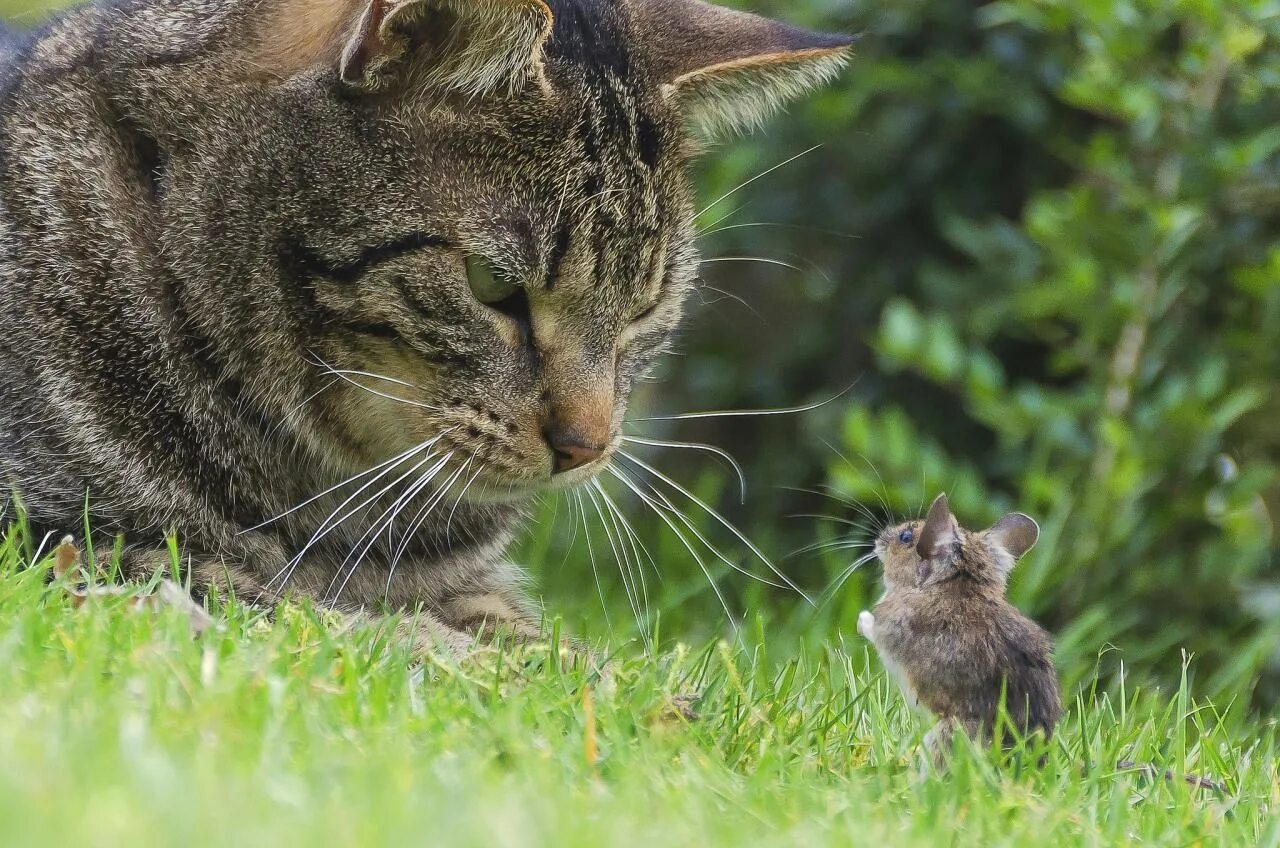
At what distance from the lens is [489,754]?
1995 millimetres

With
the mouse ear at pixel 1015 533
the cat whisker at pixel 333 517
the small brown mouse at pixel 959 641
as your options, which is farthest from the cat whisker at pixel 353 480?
the mouse ear at pixel 1015 533

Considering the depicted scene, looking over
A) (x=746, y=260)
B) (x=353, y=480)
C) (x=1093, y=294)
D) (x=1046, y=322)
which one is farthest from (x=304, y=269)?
(x=1046, y=322)

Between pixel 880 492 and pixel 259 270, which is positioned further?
pixel 880 492

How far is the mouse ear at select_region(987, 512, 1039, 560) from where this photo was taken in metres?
2.92

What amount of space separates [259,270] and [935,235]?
2.93m

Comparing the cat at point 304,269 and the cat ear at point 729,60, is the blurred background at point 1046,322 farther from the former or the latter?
the cat at point 304,269

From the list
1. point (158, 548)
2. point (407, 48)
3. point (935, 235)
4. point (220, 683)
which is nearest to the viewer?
point (220, 683)

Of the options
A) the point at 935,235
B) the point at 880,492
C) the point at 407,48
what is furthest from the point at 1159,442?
the point at 407,48

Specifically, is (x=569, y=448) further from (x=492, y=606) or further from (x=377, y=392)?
(x=492, y=606)

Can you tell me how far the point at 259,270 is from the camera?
292cm

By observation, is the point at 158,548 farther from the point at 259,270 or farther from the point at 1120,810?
the point at 1120,810

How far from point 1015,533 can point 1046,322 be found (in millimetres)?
1785

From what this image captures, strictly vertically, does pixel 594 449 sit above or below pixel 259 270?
below

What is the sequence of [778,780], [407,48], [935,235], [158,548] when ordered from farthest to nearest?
[935,235], [158,548], [407,48], [778,780]
